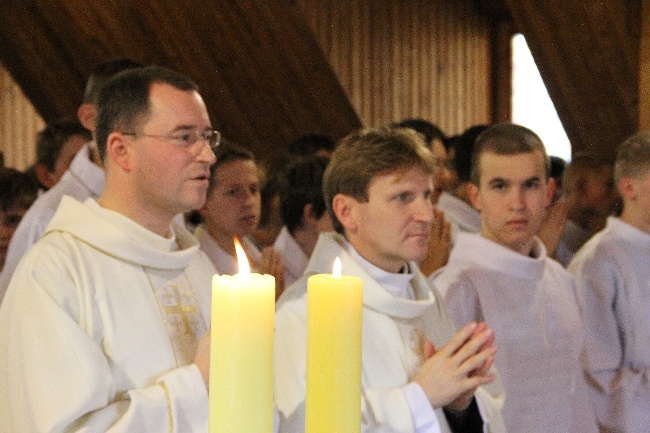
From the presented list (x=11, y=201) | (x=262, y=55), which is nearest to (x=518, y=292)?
(x=11, y=201)

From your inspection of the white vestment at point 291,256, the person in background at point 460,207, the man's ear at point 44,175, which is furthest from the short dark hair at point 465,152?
the man's ear at point 44,175

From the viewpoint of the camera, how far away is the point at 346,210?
10.1ft

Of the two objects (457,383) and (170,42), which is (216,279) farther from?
(170,42)

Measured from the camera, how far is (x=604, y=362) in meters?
4.27

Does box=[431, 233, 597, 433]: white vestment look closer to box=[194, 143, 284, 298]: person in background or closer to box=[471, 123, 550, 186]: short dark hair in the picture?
box=[471, 123, 550, 186]: short dark hair

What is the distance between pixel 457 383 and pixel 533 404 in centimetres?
126

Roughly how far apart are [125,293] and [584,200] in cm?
437

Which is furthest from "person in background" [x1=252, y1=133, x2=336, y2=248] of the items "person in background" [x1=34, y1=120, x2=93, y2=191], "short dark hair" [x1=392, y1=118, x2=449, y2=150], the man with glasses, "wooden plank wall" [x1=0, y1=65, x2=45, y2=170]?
"wooden plank wall" [x1=0, y1=65, x2=45, y2=170]

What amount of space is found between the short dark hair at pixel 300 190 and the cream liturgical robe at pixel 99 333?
199cm

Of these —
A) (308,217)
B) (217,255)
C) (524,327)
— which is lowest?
(524,327)

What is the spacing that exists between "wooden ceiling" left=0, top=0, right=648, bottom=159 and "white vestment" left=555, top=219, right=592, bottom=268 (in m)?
1.18

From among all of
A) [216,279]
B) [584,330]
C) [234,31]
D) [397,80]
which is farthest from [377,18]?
[216,279]

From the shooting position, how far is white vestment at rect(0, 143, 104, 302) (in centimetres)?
424

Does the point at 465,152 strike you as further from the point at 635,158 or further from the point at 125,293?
the point at 125,293
